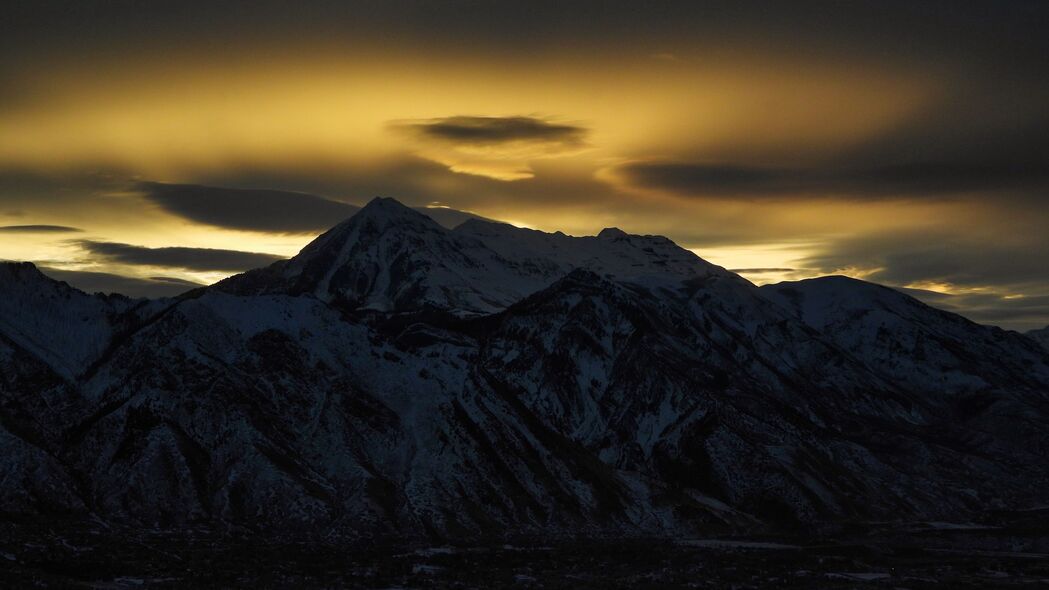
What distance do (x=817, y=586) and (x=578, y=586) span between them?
27.0 m

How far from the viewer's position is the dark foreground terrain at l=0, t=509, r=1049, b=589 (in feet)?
406

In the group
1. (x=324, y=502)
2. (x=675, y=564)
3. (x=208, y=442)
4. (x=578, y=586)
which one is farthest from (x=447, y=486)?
(x=578, y=586)

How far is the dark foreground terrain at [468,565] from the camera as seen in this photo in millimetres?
123812

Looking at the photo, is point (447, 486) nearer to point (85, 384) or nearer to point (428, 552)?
point (428, 552)

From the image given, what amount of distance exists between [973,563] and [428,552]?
68.3m

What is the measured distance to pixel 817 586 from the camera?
141m

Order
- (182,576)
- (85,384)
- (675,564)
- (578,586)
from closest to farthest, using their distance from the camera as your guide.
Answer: (182,576) → (578,586) → (675,564) → (85,384)

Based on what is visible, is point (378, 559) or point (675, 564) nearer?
point (378, 559)

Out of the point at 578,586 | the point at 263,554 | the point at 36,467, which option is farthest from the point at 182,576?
the point at 36,467

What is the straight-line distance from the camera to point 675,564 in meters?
159

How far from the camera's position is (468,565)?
14850 cm

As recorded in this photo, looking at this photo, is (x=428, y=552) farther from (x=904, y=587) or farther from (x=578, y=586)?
(x=904, y=587)

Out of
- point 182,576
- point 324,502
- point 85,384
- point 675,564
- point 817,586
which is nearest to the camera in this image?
point 182,576

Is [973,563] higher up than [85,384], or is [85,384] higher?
[85,384]
